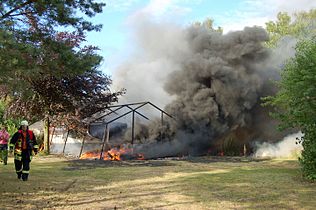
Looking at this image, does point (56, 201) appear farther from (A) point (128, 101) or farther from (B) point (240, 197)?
(A) point (128, 101)

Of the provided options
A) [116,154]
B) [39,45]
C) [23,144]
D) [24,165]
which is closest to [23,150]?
[23,144]

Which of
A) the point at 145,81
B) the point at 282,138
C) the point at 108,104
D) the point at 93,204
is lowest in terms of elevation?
the point at 93,204

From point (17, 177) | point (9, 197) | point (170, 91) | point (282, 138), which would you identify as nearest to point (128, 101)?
point (170, 91)

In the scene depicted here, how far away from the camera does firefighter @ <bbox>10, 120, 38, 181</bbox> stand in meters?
9.35

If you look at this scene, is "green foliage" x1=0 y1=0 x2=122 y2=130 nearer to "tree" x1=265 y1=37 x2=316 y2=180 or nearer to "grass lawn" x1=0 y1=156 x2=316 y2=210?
"grass lawn" x1=0 y1=156 x2=316 y2=210

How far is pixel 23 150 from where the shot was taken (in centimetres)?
940

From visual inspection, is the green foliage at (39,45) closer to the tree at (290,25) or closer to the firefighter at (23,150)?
the firefighter at (23,150)

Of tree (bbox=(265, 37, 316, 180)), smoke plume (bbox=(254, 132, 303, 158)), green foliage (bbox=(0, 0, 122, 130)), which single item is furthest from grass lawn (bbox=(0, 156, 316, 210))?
smoke plume (bbox=(254, 132, 303, 158))

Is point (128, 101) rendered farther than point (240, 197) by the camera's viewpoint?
Yes

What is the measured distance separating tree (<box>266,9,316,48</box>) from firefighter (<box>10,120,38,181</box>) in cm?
2951

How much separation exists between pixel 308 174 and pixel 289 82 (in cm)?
230

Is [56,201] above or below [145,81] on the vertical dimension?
below

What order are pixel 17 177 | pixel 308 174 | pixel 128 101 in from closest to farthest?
pixel 308 174
pixel 17 177
pixel 128 101

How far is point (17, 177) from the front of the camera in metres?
9.78
